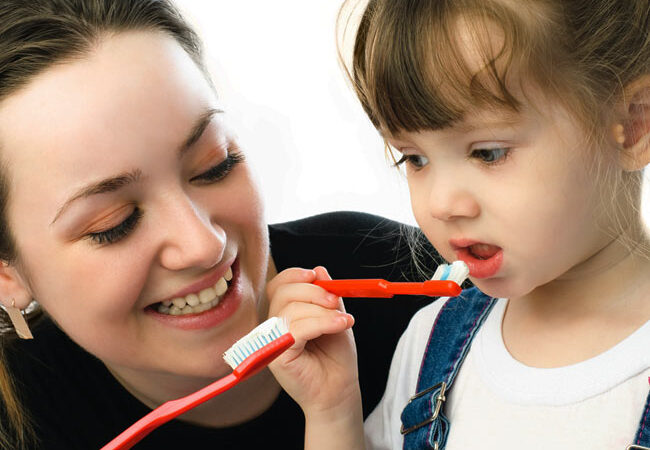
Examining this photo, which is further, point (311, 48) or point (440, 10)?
point (311, 48)

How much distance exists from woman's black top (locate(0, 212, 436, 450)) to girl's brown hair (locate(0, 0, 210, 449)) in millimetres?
228

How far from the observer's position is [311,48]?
1.71m

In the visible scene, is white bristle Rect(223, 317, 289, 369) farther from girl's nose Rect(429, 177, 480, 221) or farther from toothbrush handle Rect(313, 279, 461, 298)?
girl's nose Rect(429, 177, 480, 221)

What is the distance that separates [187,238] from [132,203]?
0.24ft

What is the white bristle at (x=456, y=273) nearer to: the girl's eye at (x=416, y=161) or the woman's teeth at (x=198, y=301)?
the girl's eye at (x=416, y=161)

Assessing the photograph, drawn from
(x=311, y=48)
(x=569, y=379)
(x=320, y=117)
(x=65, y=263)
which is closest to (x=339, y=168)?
(x=320, y=117)

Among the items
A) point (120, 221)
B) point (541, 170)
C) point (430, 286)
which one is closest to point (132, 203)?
point (120, 221)

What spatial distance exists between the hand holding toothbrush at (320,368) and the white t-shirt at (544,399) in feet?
0.42

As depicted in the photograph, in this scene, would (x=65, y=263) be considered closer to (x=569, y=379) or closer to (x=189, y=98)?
(x=189, y=98)

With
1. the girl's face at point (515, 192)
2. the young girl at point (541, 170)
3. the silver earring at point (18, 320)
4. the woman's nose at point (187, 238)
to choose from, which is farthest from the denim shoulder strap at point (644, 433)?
the silver earring at point (18, 320)

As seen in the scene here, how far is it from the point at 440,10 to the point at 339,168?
0.98m

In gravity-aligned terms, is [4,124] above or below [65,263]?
above

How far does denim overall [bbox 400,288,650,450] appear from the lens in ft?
3.14

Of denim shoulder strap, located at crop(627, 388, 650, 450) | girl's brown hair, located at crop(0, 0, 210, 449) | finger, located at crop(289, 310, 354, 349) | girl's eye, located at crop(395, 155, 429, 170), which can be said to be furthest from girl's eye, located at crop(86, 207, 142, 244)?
denim shoulder strap, located at crop(627, 388, 650, 450)
